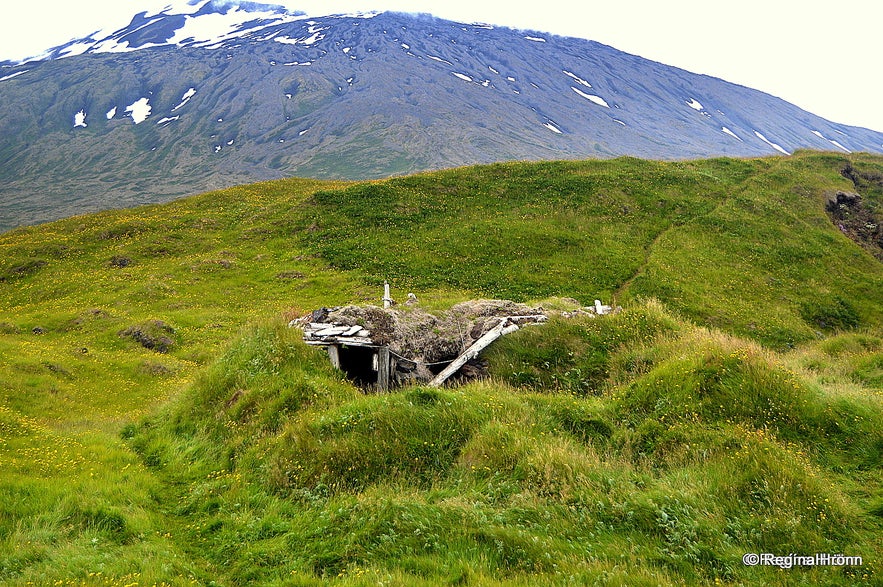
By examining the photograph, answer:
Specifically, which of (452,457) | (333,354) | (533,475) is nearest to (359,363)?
(333,354)

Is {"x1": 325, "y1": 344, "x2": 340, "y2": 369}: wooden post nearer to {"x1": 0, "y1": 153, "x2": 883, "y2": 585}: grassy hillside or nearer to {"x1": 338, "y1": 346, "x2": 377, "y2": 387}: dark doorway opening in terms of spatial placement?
{"x1": 0, "y1": 153, "x2": 883, "y2": 585}: grassy hillside

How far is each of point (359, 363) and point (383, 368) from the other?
205cm

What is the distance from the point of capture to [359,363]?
1777cm

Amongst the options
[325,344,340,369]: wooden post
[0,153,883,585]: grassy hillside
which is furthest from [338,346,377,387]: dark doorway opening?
[0,153,883,585]: grassy hillside

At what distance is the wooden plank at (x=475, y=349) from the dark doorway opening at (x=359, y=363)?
2.59 m

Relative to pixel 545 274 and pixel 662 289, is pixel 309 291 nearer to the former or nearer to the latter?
pixel 545 274

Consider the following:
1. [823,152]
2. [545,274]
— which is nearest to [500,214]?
[545,274]

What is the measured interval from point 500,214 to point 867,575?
122ft

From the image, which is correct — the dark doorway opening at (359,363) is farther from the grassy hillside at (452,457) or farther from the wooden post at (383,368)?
the grassy hillside at (452,457)

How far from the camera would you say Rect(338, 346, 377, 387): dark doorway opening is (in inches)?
673

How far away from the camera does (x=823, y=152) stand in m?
52.8

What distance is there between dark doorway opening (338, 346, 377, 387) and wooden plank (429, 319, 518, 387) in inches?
102

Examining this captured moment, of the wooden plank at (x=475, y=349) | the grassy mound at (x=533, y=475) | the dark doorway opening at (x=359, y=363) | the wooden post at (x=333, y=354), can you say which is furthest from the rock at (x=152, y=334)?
the wooden plank at (x=475, y=349)

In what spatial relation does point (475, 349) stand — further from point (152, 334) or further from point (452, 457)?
point (152, 334)
